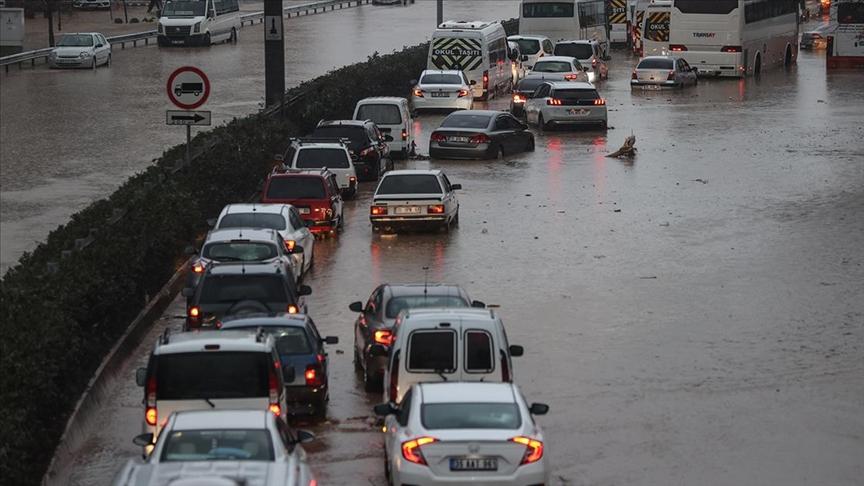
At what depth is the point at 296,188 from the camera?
106ft

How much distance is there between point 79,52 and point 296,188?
41.3 m

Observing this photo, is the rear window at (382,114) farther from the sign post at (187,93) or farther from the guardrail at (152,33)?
the guardrail at (152,33)

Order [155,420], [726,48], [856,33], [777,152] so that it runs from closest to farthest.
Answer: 1. [155,420]
2. [777,152]
3. [726,48]
4. [856,33]

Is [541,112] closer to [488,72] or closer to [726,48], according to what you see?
[488,72]

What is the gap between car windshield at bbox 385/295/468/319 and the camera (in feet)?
68.3

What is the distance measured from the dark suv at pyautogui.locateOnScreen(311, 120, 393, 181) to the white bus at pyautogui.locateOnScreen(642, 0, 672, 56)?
34451mm

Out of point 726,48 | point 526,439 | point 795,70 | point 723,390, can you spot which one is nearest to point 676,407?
point 723,390

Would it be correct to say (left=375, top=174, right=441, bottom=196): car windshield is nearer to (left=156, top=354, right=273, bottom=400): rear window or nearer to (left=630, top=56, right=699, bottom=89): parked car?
(left=156, top=354, right=273, bottom=400): rear window

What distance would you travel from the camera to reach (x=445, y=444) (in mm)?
14672

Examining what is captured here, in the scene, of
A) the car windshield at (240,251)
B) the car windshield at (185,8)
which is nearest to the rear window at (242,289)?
the car windshield at (240,251)

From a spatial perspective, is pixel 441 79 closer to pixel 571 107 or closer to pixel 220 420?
pixel 571 107

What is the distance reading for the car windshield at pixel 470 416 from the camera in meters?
14.9

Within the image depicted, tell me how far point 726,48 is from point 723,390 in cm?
4830

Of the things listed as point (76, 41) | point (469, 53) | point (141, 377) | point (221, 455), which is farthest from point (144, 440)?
point (76, 41)
